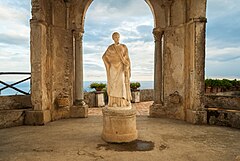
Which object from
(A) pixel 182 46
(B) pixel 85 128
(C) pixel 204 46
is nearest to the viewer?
(B) pixel 85 128

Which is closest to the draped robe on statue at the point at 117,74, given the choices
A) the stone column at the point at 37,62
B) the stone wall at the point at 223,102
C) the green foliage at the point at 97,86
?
the stone column at the point at 37,62

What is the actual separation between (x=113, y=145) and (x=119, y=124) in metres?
0.46

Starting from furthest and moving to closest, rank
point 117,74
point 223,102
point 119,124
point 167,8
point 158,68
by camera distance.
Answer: point 158,68
point 167,8
point 223,102
point 117,74
point 119,124

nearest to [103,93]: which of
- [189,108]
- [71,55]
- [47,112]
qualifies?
[71,55]

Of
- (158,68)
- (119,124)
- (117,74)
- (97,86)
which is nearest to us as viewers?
(119,124)

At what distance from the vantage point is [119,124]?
14.0ft

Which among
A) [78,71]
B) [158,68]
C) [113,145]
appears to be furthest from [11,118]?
[158,68]

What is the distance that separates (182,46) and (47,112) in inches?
207

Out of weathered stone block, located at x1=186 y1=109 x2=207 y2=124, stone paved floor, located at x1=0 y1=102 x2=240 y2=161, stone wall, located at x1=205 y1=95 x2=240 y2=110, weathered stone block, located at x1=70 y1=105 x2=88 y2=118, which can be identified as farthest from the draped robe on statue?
stone wall, located at x1=205 y1=95 x2=240 y2=110

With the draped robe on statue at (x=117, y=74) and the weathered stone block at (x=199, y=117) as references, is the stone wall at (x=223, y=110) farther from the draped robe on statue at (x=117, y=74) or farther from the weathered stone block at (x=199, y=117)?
the draped robe on statue at (x=117, y=74)

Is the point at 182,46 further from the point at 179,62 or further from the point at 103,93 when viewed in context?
the point at 103,93

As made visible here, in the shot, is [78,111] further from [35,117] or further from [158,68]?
[158,68]

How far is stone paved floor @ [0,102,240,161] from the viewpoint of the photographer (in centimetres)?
357

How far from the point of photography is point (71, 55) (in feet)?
24.2
